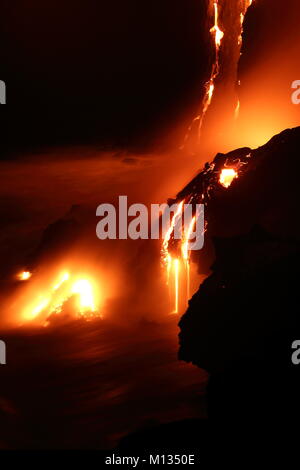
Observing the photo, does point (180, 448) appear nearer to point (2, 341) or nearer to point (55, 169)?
point (2, 341)

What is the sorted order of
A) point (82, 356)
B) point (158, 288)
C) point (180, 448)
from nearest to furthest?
point (180, 448)
point (82, 356)
point (158, 288)

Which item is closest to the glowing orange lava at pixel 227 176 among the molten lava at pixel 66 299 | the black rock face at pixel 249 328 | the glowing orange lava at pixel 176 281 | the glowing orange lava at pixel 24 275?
the glowing orange lava at pixel 176 281

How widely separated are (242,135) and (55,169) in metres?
16.3

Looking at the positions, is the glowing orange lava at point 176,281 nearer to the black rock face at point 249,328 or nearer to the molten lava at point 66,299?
the molten lava at point 66,299

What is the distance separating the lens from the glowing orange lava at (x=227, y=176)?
8.05m

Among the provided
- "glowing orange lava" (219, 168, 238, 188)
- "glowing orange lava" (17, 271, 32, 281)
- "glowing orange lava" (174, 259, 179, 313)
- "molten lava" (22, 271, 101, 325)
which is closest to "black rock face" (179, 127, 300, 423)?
"glowing orange lava" (219, 168, 238, 188)

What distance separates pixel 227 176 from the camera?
826cm

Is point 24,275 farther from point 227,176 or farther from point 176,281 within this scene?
point 227,176

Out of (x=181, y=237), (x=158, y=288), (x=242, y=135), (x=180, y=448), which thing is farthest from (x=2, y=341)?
(x=242, y=135)

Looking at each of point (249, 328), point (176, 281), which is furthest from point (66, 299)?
point (249, 328)

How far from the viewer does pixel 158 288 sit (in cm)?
946

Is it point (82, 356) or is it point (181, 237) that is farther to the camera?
point (181, 237)
